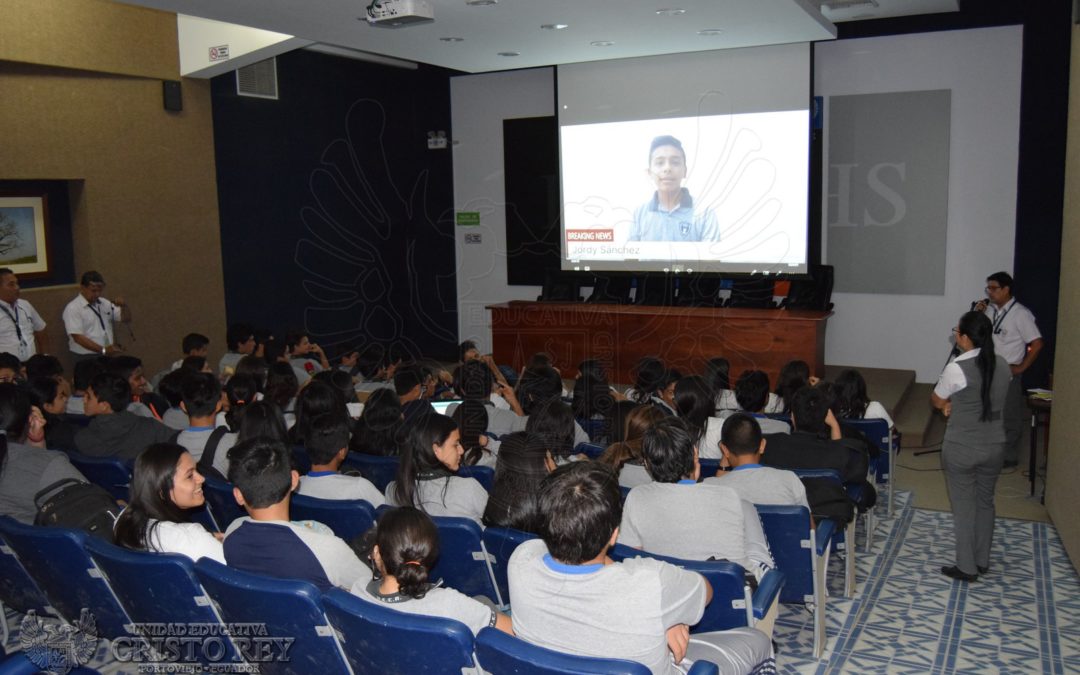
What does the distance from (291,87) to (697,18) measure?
4.69 m

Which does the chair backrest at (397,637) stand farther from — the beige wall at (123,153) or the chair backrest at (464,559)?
the beige wall at (123,153)

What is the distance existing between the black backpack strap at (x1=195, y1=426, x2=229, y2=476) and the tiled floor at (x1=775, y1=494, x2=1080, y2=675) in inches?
101

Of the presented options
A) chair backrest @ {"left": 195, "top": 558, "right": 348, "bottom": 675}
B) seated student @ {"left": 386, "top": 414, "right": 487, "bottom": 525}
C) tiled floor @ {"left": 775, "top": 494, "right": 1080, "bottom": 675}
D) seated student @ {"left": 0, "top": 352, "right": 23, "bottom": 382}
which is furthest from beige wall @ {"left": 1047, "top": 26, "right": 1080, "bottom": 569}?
seated student @ {"left": 0, "top": 352, "right": 23, "bottom": 382}

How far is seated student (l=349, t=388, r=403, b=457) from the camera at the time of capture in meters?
4.18

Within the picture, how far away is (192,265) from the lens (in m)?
8.65

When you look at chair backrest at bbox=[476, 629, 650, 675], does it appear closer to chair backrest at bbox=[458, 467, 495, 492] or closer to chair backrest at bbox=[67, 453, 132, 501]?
chair backrest at bbox=[458, 467, 495, 492]

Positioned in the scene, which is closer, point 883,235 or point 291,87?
point 883,235

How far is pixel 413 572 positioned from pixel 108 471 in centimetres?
218

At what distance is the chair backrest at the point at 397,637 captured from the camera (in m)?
2.09

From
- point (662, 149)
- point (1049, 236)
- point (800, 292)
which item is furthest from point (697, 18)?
point (1049, 236)

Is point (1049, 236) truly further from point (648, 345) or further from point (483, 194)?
point (483, 194)

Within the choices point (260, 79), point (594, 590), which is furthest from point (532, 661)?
point (260, 79)

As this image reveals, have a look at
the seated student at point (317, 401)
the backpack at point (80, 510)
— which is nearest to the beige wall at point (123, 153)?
the seated student at point (317, 401)

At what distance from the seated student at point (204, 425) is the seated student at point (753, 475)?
215cm
